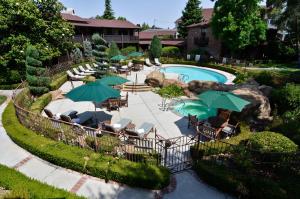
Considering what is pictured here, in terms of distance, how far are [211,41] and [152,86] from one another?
80.5ft

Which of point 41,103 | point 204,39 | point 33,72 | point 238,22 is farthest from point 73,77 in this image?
point 204,39

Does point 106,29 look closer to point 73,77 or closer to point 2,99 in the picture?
point 73,77

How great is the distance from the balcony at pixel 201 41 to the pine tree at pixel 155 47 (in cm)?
967

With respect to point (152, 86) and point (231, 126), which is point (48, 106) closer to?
point (152, 86)

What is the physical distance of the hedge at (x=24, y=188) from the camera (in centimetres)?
680

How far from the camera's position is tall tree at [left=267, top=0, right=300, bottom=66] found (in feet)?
98.0

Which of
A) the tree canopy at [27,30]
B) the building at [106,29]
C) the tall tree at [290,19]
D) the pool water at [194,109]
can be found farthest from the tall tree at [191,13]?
the pool water at [194,109]

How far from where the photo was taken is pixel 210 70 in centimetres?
3334

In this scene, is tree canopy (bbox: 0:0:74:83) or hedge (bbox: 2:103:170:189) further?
tree canopy (bbox: 0:0:74:83)

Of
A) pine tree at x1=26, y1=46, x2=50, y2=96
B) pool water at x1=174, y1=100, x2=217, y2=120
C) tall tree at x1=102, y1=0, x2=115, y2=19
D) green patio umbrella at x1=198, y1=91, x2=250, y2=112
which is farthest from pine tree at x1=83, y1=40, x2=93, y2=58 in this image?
tall tree at x1=102, y1=0, x2=115, y2=19

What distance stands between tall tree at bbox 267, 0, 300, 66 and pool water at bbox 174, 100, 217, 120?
22052 mm

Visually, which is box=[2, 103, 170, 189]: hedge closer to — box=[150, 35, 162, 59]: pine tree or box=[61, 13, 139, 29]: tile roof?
box=[150, 35, 162, 59]: pine tree

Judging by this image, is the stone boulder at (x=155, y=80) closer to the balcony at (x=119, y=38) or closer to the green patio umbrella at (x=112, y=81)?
the green patio umbrella at (x=112, y=81)

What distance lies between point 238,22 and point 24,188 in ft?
110
